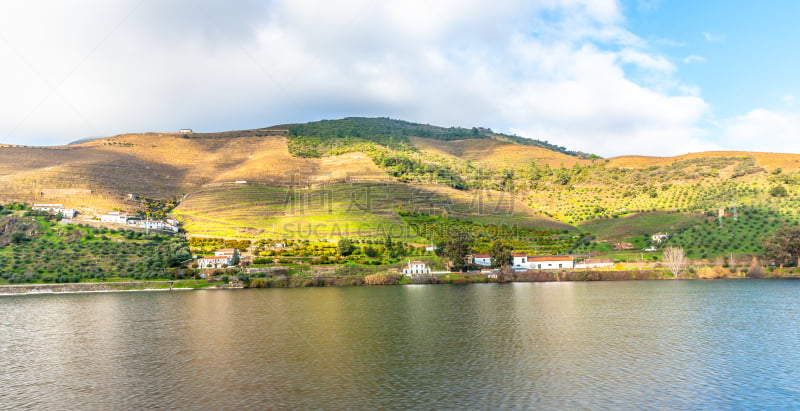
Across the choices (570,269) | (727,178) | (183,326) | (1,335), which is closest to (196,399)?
(183,326)

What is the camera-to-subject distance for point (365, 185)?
114625 mm

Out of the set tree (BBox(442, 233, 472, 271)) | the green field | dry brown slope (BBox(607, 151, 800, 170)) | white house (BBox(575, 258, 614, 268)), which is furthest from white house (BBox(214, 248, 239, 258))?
dry brown slope (BBox(607, 151, 800, 170))

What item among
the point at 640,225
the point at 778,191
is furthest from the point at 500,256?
the point at 778,191

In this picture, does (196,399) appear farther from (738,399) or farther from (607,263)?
(607,263)

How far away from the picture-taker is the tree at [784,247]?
65.9 metres

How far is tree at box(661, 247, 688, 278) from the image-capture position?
68.9m

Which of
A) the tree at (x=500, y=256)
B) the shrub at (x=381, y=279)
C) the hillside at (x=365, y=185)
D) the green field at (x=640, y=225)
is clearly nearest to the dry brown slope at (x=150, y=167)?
the hillside at (x=365, y=185)

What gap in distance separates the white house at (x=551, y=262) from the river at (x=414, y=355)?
2812 centimetres

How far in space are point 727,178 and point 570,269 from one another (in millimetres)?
53360

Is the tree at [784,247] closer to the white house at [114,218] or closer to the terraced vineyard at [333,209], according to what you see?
the terraced vineyard at [333,209]

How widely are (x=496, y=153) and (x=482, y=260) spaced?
107m

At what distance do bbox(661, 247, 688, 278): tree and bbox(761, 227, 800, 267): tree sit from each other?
1098cm

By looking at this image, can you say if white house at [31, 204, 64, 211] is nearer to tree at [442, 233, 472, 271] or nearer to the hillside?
the hillside

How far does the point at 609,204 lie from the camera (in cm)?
10725
